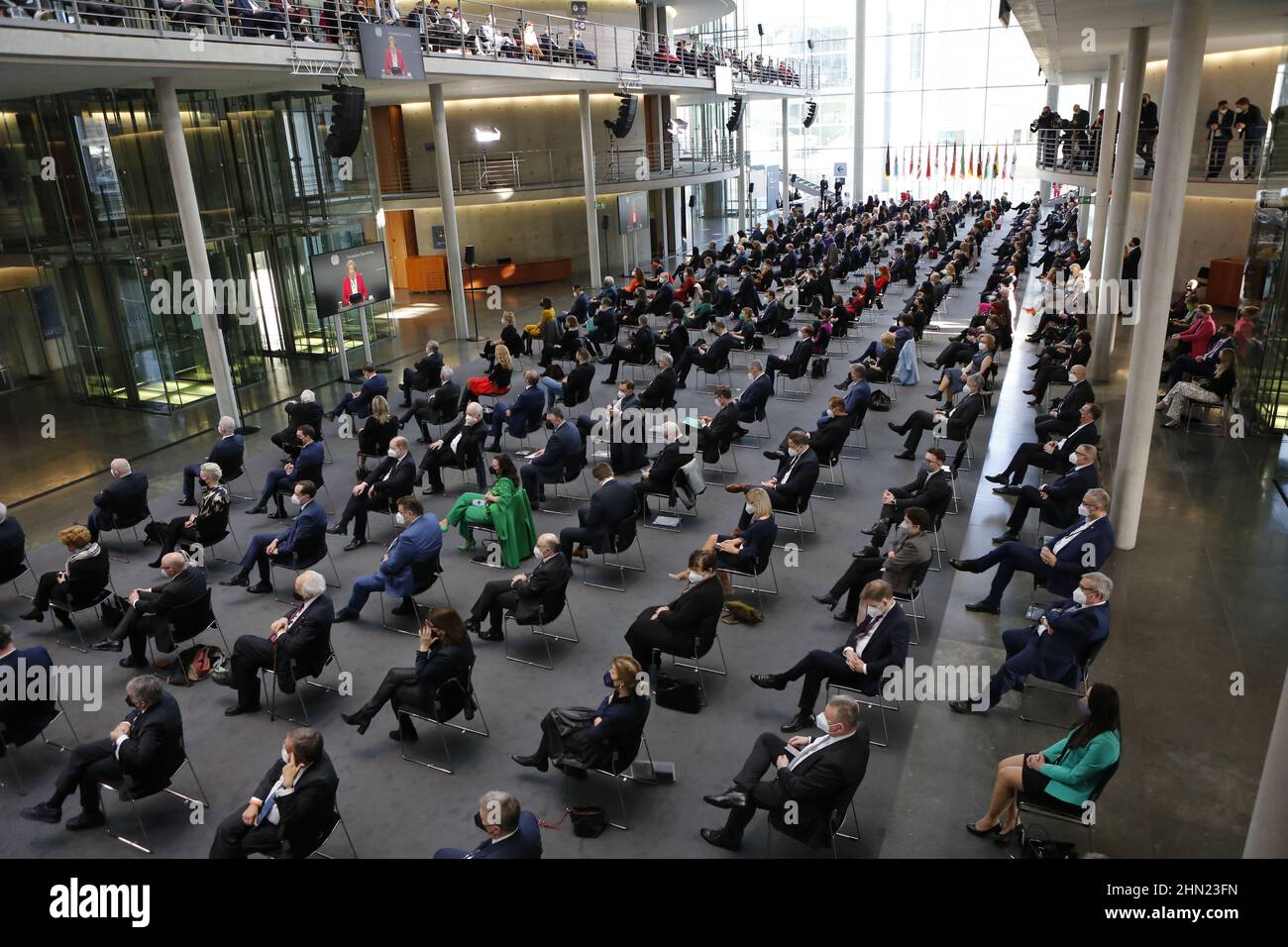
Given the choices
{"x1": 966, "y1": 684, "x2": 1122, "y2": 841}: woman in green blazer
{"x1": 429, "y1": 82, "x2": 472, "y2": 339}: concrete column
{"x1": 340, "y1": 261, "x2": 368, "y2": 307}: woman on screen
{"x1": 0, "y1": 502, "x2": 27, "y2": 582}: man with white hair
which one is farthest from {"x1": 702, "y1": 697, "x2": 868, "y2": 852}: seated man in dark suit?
{"x1": 429, "y1": 82, "x2": 472, "y2": 339}: concrete column

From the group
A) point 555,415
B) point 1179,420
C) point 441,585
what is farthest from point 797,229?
point 441,585

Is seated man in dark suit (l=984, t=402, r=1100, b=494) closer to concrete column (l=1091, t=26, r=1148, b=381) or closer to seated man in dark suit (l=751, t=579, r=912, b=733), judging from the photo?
seated man in dark suit (l=751, t=579, r=912, b=733)

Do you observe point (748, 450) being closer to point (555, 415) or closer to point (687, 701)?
A: point (555, 415)

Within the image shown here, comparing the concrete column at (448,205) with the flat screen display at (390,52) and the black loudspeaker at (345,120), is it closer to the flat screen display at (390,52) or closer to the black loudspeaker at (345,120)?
the flat screen display at (390,52)

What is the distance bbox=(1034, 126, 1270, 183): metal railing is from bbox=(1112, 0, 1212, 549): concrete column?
69 centimetres

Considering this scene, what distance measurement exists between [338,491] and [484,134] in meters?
12.3

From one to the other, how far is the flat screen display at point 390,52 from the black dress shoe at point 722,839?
42.5 ft

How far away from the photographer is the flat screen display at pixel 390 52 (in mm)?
13727

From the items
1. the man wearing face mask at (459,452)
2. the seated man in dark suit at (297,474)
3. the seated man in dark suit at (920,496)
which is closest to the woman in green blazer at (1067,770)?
the seated man in dark suit at (920,496)

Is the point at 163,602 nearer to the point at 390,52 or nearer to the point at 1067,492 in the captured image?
the point at 1067,492

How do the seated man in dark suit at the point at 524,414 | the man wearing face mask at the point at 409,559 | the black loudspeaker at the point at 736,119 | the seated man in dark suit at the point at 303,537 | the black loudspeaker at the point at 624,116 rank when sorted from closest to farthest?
the man wearing face mask at the point at 409,559, the seated man in dark suit at the point at 303,537, the seated man in dark suit at the point at 524,414, the black loudspeaker at the point at 624,116, the black loudspeaker at the point at 736,119

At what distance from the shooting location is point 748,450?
1210 centimetres

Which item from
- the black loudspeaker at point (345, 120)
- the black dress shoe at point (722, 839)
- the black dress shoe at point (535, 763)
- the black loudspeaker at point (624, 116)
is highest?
the black loudspeaker at point (624, 116)

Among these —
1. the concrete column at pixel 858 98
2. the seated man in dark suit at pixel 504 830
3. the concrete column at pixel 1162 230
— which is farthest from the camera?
the concrete column at pixel 858 98
